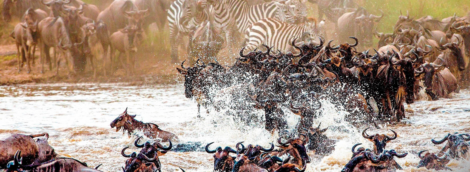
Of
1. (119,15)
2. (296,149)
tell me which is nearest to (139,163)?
(296,149)

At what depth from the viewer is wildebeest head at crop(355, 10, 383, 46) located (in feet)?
53.3

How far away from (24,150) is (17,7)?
51.3ft

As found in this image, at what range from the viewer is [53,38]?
16125mm

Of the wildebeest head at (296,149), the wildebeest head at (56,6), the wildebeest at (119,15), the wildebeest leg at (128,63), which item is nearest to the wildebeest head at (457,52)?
the wildebeest head at (296,149)

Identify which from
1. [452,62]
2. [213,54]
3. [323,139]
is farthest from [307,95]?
[213,54]

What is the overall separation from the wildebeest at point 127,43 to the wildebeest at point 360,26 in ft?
20.5

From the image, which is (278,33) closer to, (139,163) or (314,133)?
(314,133)

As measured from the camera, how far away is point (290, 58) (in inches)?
281

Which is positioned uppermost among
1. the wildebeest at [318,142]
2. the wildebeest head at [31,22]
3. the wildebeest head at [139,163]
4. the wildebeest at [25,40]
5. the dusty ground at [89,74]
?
the wildebeest head at [31,22]

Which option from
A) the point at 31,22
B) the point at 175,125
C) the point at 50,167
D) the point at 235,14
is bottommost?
the point at 175,125

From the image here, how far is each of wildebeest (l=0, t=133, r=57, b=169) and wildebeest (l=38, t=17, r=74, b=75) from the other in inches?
475

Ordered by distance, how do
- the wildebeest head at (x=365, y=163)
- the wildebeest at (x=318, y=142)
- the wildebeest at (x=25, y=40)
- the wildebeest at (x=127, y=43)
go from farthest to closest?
the wildebeest at (x=127, y=43)
the wildebeest at (x=25, y=40)
the wildebeest at (x=318, y=142)
the wildebeest head at (x=365, y=163)

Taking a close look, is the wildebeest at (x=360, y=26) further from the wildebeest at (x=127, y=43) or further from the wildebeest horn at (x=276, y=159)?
the wildebeest horn at (x=276, y=159)

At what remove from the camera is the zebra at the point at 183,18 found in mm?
16719
